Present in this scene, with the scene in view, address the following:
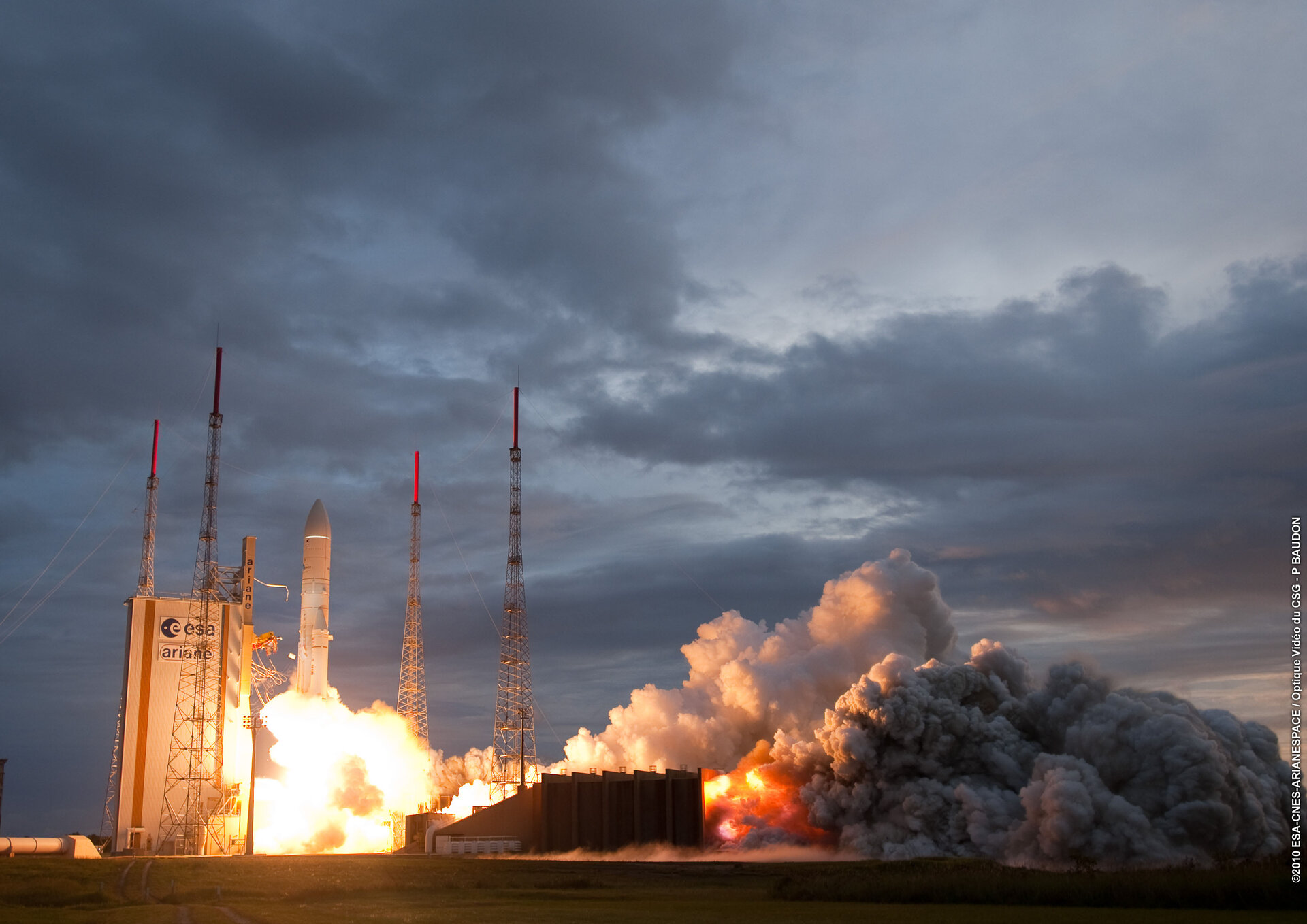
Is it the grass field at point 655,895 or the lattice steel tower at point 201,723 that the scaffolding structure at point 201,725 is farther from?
the grass field at point 655,895

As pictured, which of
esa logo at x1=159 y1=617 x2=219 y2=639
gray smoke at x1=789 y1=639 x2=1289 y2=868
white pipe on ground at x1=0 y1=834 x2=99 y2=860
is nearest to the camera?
gray smoke at x1=789 y1=639 x2=1289 y2=868

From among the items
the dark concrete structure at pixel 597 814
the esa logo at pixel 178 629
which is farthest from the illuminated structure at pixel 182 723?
the dark concrete structure at pixel 597 814

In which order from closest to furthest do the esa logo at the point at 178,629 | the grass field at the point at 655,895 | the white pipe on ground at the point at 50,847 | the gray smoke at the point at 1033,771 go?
the grass field at the point at 655,895
the gray smoke at the point at 1033,771
the white pipe on ground at the point at 50,847
the esa logo at the point at 178,629

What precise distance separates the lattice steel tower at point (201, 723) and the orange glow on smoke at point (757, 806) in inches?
1492

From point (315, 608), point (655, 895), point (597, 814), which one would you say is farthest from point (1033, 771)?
point (315, 608)

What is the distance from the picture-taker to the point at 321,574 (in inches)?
3917

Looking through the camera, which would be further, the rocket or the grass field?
the rocket

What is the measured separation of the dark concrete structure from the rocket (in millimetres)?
19040

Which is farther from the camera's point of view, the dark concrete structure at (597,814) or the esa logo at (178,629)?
the esa logo at (178,629)

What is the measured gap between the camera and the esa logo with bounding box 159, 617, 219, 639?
90.9 metres

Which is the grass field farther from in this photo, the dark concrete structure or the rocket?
the rocket

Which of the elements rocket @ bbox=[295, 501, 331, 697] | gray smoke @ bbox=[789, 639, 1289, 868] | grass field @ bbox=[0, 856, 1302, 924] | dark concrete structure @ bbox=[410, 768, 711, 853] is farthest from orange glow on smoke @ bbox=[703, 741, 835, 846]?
rocket @ bbox=[295, 501, 331, 697]

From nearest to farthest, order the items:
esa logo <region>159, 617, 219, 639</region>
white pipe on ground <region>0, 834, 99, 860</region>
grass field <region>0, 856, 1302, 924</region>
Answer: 1. grass field <region>0, 856, 1302, 924</region>
2. white pipe on ground <region>0, 834, 99, 860</region>
3. esa logo <region>159, 617, 219, 639</region>

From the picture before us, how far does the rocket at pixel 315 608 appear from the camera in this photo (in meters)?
98.3
